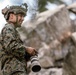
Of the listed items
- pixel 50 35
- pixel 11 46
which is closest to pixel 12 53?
pixel 11 46

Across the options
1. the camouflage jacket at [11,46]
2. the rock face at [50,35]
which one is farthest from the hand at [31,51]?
the rock face at [50,35]

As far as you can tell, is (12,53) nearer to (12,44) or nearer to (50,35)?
(12,44)

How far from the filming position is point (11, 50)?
5.33 meters

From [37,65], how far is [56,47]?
12.1 metres

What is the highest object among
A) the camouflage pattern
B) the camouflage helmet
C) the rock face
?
the rock face

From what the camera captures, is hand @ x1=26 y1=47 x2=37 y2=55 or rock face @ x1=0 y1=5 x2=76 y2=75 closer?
hand @ x1=26 y1=47 x2=37 y2=55

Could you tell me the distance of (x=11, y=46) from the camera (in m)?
5.32

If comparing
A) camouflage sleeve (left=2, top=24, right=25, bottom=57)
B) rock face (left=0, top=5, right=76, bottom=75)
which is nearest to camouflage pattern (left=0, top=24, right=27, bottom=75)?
camouflage sleeve (left=2, top=24, right=25, bottom=57)

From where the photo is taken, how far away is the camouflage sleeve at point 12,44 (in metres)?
5.32

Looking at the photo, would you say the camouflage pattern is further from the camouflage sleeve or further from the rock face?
the rock face

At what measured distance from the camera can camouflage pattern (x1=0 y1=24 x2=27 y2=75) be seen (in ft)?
17.5

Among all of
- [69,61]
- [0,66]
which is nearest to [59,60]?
[69,61]

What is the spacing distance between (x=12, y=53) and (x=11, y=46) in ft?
0.34

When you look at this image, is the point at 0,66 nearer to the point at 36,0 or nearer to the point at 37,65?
the point at 37,65
